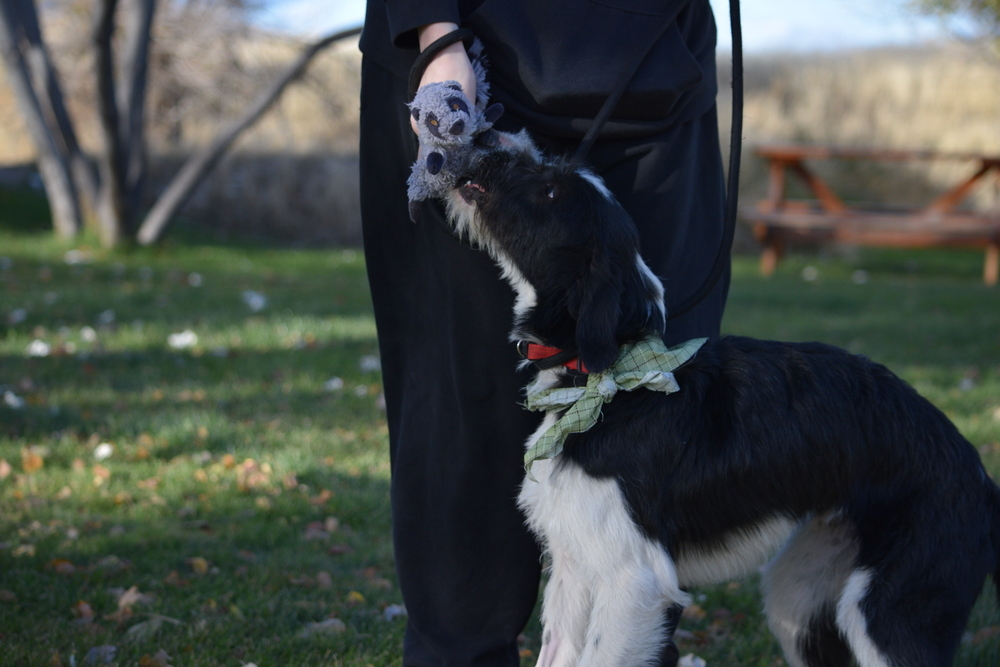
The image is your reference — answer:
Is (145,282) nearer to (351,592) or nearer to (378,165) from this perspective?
(351,592)

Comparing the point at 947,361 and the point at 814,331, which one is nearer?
the point at 947,361

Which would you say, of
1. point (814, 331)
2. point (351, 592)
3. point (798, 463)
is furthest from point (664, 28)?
point (814, 331)

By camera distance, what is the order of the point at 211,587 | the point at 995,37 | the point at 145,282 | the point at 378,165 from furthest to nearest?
1. the point at 145,282
2. the point at 995,37
3. the point at 211,587
4. the point at 378,165

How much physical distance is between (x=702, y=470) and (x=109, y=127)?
11109 millimetres

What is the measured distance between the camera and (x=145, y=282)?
10047 mm

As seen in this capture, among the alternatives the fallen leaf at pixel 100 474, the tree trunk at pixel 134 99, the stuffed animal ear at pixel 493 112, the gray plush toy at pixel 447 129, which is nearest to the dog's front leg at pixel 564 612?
the gray plush toy at pixel 447 129

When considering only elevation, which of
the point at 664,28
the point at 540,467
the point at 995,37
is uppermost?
the point at 995,37

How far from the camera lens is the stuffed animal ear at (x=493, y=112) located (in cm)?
233

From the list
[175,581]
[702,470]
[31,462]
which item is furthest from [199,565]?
[702,470]

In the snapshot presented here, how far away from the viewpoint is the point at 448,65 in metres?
2.20

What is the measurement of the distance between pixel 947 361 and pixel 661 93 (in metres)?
5.73

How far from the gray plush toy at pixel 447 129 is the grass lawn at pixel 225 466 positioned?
159cm

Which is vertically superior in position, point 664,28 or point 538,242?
point 664,28

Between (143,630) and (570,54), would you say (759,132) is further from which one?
(143,630)
